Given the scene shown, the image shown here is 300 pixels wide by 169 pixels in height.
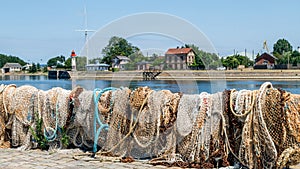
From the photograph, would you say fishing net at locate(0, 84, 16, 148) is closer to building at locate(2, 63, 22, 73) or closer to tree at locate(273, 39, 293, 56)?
tree at locate(273, 39, 293, 56)

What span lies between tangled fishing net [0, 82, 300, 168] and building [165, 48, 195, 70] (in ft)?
14.3

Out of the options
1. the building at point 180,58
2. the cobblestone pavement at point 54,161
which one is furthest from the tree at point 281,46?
the cobblestone pavement at point 54,161

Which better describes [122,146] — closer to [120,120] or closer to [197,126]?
[120,120]

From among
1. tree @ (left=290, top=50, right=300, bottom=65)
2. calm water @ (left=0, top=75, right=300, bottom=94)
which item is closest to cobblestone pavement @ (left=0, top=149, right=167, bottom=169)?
calm water @ (left=0, top=75, right=300, bottom=94)

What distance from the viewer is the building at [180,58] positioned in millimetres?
10778

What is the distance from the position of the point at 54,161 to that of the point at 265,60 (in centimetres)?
9912

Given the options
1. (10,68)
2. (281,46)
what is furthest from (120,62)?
(10,68)

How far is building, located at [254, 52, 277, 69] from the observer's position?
309 feet

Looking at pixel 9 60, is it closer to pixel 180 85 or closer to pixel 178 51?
pixel 178 51

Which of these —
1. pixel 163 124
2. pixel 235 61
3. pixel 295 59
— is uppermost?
pixel 295 59

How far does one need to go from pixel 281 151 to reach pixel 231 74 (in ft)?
223

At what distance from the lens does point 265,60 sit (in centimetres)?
9994

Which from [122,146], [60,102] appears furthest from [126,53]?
[122,146]

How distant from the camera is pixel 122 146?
6.36 meters
